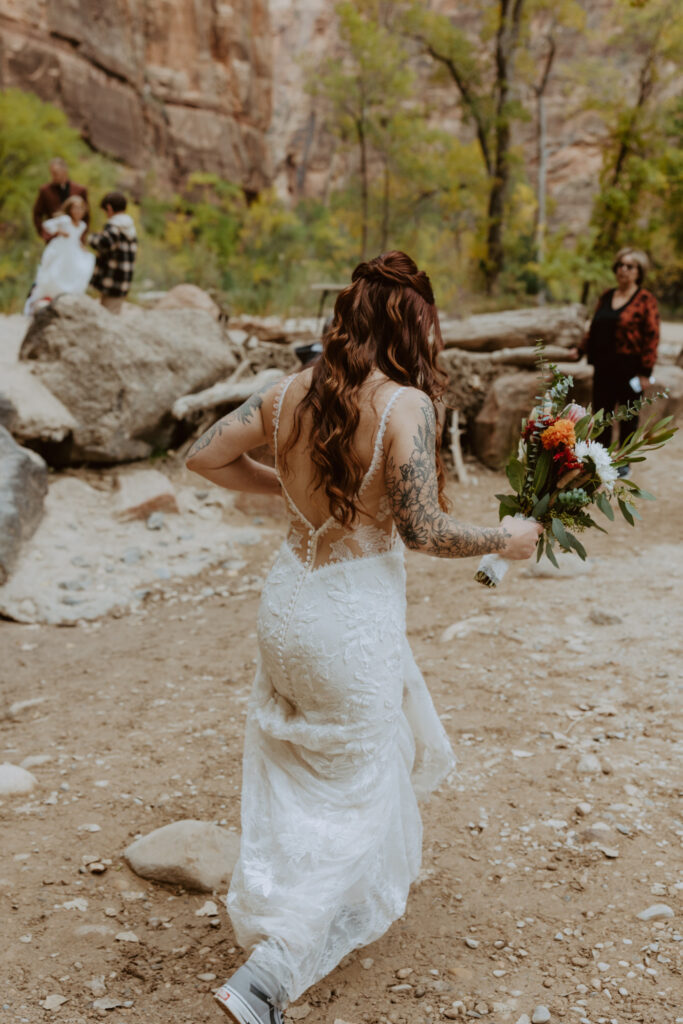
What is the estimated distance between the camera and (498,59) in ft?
57.1

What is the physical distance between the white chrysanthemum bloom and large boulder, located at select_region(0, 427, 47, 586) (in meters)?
4.85

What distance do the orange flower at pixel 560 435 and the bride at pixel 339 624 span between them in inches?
9.8

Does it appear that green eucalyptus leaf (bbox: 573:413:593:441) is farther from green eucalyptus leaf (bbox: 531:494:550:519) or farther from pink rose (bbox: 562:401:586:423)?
green eucalyptus leaf (bbox: 531:494:550:519)

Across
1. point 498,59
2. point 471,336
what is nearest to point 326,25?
point 498,59

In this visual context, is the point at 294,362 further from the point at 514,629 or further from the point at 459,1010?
the point at 459,1010

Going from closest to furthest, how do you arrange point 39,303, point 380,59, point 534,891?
point 534,891 → point 39,303 → point 380,59

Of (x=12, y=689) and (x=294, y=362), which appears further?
(x=294, y=362)

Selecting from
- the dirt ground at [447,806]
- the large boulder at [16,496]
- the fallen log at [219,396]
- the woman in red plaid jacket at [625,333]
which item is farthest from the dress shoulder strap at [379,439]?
the fallen log at [219,396]

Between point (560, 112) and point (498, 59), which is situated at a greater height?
point (560, 112)

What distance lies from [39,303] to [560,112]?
46841mm

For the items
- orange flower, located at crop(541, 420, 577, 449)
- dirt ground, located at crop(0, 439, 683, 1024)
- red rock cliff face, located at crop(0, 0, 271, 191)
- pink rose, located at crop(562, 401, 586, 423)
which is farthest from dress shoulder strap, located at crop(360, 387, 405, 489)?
red rock cliff face, located at crop(0, 0, 271, 191)

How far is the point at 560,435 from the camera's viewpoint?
7.86 feet

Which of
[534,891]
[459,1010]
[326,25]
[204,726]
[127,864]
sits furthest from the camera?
[326,25]

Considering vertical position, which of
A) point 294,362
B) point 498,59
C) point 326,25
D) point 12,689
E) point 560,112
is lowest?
point 12,689
